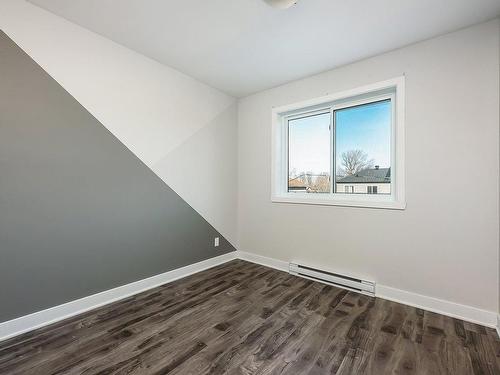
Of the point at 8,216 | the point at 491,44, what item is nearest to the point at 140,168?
the point at 8,216

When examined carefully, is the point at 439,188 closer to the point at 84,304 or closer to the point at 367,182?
the point at 367,182

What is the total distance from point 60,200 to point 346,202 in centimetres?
287

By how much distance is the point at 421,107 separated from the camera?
232cm

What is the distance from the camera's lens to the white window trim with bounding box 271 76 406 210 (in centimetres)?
242

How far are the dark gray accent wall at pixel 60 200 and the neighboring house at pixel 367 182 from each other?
2.30 meters

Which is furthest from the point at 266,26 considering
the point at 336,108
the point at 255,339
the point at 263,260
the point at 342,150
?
the point at 263,260

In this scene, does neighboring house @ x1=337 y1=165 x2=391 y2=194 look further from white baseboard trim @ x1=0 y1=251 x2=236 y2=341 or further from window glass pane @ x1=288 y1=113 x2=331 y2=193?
white baseboard trim @ x1=0 y1=251 x2=236 y2=341

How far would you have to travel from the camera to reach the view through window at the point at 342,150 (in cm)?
275

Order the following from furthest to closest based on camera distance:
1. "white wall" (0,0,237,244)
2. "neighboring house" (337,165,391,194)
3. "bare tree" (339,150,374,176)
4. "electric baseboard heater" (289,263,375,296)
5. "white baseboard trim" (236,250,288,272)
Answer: "white baseboard trim" (236,250,288,272) < "bare tree" (339,150,374,176) < "neighboring house" (337,165,391,194) < "electric baseboard heater" (289,263,375,296) < "white wall" (0,0,237,244)

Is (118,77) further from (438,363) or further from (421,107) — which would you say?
(438,363)

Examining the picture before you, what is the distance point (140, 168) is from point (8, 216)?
112 cm

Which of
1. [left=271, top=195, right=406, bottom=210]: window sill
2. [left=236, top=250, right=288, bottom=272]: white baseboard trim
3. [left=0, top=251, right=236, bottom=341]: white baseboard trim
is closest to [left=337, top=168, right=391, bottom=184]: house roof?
[left=271, top=195, right=406, bottom=210]: window sill

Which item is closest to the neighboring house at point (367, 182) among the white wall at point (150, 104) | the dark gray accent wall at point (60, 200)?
the white wall at point (150, 104)

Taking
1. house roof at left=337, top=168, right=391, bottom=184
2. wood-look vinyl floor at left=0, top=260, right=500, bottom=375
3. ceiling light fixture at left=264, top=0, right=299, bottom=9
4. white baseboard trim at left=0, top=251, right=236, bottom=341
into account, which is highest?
ceiling light fixture at left=264, top=0, right=299, bottom=9
